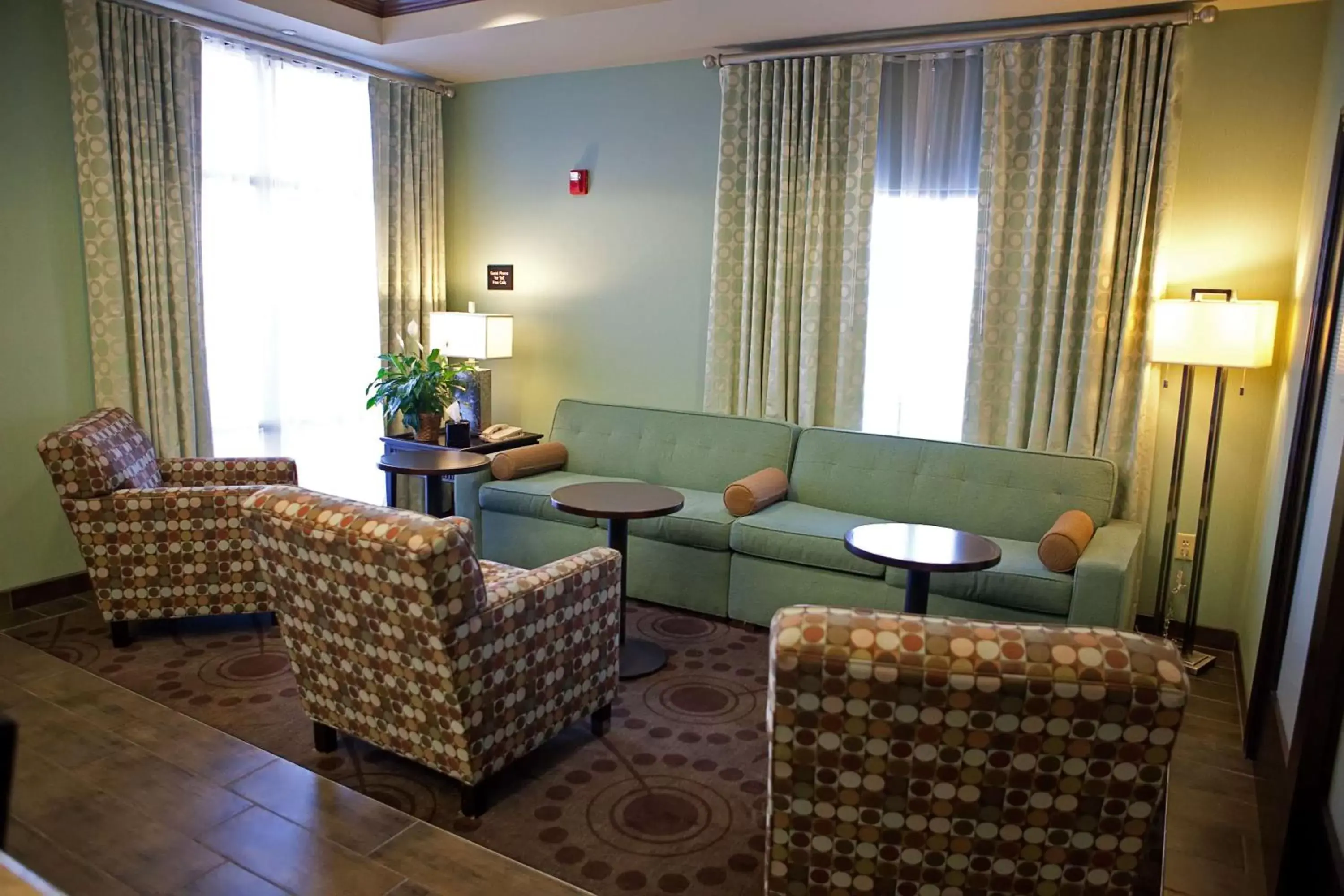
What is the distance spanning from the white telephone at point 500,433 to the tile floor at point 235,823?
232cm

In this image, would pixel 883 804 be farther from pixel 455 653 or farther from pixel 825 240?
pixel 825 240

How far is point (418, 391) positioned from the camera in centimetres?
489

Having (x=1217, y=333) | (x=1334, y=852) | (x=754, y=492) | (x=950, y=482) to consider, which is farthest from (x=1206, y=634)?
(x=1334, y=852)

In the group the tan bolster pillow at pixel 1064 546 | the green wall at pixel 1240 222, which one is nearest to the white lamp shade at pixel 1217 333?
the green wall at pixel 1240 222

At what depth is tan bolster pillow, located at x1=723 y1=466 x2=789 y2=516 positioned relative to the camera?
401 centimetres

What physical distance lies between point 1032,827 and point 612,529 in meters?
2.14

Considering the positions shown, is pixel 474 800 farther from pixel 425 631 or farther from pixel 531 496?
pixel 531 496

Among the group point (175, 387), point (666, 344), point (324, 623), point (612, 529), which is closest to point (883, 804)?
point (324, 623)

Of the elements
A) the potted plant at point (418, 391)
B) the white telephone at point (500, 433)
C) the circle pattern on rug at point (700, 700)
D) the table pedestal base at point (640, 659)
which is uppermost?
the potted plant at point (418, 391)

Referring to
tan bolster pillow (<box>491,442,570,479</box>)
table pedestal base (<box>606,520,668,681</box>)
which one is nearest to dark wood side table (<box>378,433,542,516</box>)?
tan bolster pillow (<box>491,442,570,479</box>)

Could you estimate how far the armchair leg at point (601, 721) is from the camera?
9.96ft

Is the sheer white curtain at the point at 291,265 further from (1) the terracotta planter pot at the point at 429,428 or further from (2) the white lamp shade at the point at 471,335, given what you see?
(1) the terracotta planter pot at the point at 429,428

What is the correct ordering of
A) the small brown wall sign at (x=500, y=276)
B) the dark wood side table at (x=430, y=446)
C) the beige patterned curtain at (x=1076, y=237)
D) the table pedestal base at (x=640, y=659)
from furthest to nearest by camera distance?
the small brown wall sign at (x=500, y=276) < the dark wood side table at (x=430, y=446) < the beige patterned curtain at (x=1076, y=237) < the table pedestal base at (x=640, y=659)

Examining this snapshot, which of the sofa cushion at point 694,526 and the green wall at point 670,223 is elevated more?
the green wall at point 670,223
